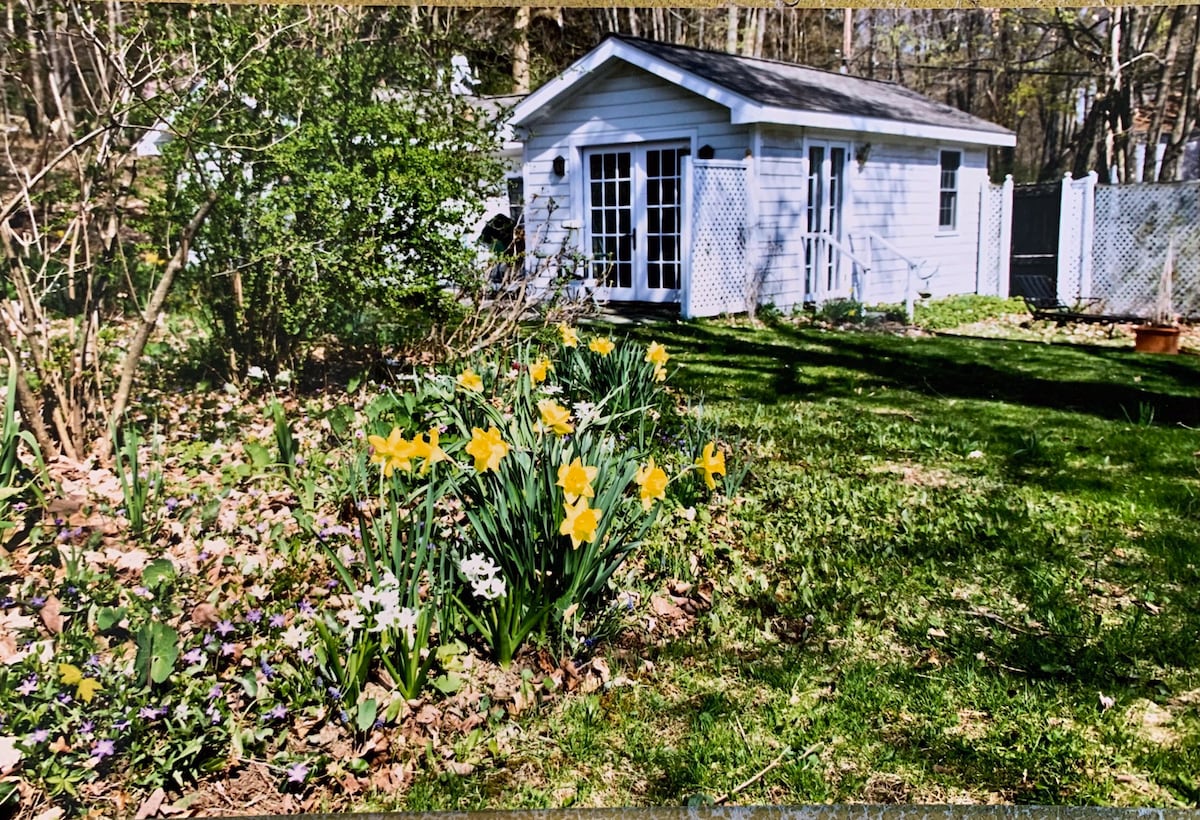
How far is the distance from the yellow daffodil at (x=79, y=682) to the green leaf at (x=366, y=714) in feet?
1.59

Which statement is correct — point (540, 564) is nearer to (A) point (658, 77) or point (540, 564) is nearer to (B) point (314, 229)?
(B) point (314, 229)

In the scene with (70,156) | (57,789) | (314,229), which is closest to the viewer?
(57,789)

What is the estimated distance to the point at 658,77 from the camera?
2836 millimetres

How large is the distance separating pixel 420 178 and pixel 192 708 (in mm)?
1561

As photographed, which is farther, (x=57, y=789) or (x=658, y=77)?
(x=658, y=77)

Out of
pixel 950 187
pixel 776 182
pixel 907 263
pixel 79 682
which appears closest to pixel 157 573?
pixel 79 682

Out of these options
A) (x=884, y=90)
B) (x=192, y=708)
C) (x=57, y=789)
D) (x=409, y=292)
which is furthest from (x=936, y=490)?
(x=57, y=789)

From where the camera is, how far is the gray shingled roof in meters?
2.76

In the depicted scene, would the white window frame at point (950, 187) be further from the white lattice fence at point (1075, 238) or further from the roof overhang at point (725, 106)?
the white lattice fence at point (1075, 238)

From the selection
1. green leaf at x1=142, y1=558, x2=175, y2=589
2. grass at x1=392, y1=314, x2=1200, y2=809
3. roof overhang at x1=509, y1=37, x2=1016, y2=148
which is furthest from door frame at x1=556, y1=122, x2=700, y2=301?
green leaf at x1=142, y1=558, x2=175, y2=589

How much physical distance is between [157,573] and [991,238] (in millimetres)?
3257

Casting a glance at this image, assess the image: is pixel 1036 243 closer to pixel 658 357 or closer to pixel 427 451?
pixel 658 357

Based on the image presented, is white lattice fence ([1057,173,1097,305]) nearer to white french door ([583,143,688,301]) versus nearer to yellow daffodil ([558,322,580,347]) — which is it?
white french door ([583,143,688,301])

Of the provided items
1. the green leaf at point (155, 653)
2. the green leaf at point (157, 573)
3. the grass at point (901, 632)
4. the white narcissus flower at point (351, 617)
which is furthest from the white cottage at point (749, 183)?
the green leaf at point (155, 653)
